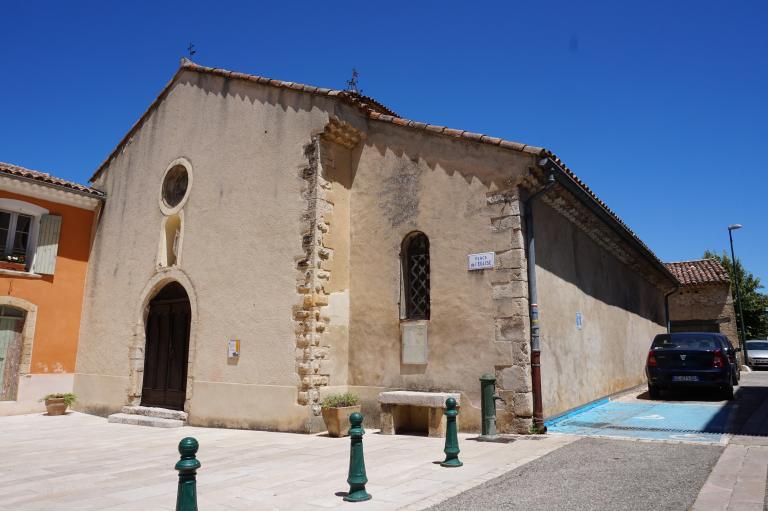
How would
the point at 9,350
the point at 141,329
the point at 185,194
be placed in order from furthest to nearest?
the point at 9,350
the point at 141,329
the point at 185,194

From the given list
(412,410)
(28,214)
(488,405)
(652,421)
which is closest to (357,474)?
(488,405)

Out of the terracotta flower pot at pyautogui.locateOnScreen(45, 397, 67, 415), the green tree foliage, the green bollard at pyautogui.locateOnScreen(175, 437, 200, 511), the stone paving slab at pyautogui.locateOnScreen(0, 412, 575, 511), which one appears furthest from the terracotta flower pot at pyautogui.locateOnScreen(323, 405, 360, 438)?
the green tree foliage

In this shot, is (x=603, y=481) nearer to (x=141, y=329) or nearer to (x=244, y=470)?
(x=244, y=470)

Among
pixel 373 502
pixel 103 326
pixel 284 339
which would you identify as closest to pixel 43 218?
pixel 103 326

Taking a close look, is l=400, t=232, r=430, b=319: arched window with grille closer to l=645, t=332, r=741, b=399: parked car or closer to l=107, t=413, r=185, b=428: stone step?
l=107, t=413, r=185, b=428: stone step

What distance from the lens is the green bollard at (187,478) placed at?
327cm

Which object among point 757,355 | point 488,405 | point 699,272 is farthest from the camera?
point 699,272

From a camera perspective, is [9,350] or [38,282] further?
[38,282]

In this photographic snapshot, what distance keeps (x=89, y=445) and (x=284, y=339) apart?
3.29 metres

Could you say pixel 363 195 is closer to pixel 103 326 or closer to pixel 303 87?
pixel 303 87

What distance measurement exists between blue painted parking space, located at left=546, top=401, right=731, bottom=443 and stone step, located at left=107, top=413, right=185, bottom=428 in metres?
6.71

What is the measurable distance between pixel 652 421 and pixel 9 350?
13001 mm

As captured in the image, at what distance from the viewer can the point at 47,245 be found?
42.7 feet

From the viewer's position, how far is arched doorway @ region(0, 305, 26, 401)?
12109 mm
